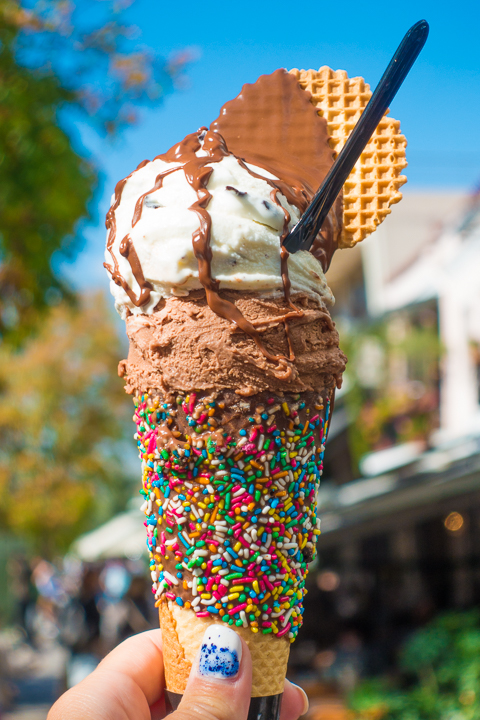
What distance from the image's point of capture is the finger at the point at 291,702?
2135 mm

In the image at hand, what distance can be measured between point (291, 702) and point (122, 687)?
1.92 feet

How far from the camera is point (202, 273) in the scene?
161cm

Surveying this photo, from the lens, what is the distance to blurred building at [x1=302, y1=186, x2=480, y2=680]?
26.7 feet

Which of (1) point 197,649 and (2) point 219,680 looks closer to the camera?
(2) point 219,680

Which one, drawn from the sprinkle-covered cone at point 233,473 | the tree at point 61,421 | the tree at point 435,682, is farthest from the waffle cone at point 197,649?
the tree at point 61,421

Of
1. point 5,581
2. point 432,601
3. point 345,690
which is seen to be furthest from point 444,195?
point 5,581

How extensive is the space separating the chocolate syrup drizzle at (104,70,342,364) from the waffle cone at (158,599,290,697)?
77 centimetres

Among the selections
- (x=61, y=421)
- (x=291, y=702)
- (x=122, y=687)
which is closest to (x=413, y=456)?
(x=291, y=702)

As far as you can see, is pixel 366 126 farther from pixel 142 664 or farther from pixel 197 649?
pixel 142 664

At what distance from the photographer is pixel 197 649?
1741mm

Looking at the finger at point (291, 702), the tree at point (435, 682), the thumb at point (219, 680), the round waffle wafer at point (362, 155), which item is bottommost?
the tree at point (435, 682)

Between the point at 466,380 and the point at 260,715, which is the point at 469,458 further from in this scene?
the point at 260,715

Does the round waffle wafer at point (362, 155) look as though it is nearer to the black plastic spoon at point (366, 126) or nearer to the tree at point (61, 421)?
the black plastic spoon at point (366, 126)

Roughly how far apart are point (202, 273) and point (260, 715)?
1.26 metres
